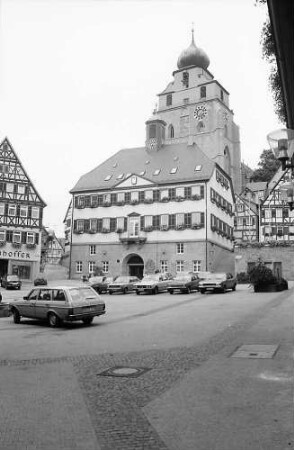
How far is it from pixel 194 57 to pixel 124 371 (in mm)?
90682

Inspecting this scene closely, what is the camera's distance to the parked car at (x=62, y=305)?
17391 mm

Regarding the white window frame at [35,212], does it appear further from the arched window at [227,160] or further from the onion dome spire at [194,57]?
the onion dome spire at [194,57]

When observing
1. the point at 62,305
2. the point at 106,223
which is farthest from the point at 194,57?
the point at 62,305

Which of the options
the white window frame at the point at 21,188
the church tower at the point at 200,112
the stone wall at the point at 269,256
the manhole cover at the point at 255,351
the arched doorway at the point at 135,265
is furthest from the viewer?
the church tower at the point at 200,112

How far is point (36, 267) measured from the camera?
5912 centimetres

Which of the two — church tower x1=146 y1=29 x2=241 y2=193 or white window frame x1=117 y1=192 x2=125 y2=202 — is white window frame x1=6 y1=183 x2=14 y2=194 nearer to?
white window frame x1=117 y1=192 x2=125 y2=202

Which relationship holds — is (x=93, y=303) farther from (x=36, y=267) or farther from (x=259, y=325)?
(x=36, y=267)

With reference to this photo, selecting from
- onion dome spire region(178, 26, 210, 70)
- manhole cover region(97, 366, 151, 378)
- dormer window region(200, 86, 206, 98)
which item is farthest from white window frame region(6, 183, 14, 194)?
manhole cover region(97, 366, 151, 378)

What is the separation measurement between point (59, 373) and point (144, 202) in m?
48.8

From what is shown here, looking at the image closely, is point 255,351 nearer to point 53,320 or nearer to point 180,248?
point 53,320

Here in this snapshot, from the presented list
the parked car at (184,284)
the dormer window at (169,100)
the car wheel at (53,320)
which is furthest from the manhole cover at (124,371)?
the dormer window at (169,100)

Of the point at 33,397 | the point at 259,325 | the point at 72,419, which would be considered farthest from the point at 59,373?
the point at 259,325

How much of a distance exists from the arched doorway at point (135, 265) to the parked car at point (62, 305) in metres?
39.4

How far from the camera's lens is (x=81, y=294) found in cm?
1805
